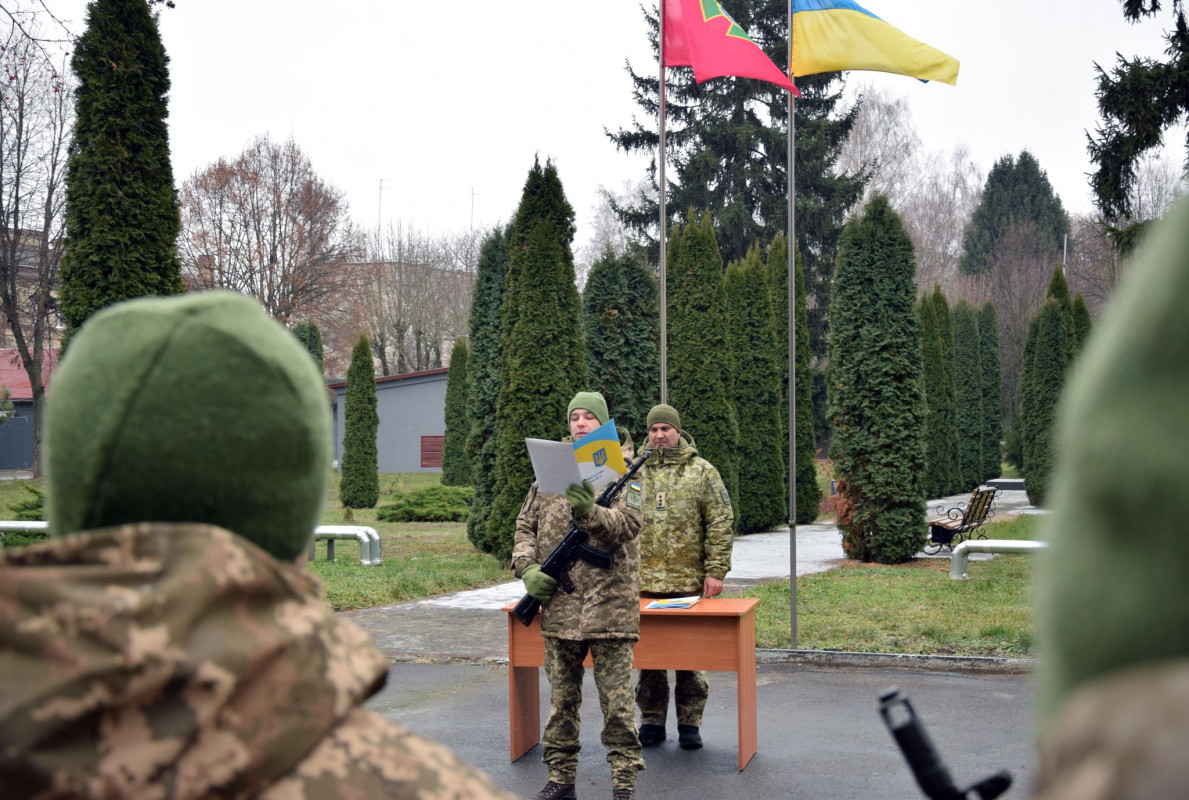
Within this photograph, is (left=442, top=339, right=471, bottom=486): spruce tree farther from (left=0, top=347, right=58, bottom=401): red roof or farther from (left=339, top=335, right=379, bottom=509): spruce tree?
(left=0, top=347, right=58, bottom=401): red roof

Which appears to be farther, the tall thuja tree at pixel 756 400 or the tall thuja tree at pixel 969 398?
the tall thuja tree at pixel 969 398

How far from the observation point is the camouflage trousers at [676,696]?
21.4 feet

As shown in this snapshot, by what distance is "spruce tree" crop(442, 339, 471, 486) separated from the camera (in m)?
28.4

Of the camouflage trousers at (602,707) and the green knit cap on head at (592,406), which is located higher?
the green knit cap on head at (592,406)

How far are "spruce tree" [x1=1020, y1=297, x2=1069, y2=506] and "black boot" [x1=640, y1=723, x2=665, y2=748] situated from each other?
19.1 meters

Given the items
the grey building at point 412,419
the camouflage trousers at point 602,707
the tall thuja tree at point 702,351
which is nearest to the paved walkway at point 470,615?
the tall thuja tree at point 702,351

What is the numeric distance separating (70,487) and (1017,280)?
4964cm

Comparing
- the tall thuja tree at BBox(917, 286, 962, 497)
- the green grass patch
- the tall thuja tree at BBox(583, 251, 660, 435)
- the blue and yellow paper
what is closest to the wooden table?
the blue and yellow paper

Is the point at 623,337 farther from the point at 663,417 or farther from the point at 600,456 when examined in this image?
the point at 600,456

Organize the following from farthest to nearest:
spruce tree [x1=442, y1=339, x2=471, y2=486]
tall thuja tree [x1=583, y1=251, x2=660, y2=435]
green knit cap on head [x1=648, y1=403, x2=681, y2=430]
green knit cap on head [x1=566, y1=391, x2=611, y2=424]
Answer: spruce tree [x1=442, y1=339, x2=471, y2=486], tall thuja tree [x1=583, y1=251, x2=660, y2=435], green knit cap on head [x1=648, y1=403, x2=681, y2=430], green knit cap on head [x1=566, y1=391, x2=611, y2=424]

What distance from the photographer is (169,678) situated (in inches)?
35.5

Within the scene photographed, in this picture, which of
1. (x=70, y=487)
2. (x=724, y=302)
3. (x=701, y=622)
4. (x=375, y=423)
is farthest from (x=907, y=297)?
(x=70, y=487)

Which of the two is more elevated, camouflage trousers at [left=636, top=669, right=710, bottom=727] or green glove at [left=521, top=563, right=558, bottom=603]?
green glove at [left=521, top=563, right=558, bottom=603]

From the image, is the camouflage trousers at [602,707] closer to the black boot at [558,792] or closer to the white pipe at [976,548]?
the black boot at [558,792]
